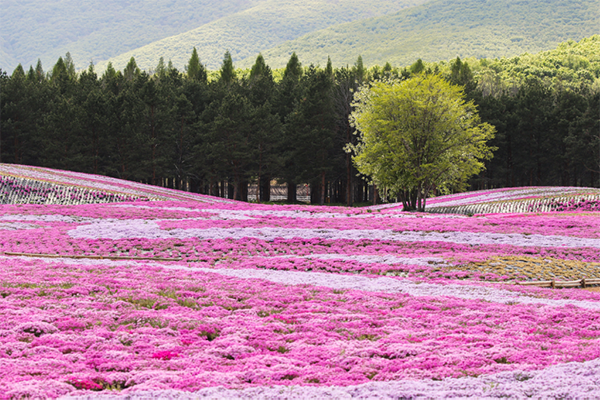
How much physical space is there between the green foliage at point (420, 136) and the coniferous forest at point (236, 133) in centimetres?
2055

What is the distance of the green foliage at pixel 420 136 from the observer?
4238cm

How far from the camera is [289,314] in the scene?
11.8 m

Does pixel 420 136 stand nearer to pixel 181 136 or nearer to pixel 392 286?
pixel 392 286

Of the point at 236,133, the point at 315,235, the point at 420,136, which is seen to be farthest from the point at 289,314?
the point at 236,133

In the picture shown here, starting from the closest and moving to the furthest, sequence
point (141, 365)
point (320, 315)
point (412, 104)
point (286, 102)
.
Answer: point (141, 365) < point (320, 315) < point (412, 104) < point (286, 102)

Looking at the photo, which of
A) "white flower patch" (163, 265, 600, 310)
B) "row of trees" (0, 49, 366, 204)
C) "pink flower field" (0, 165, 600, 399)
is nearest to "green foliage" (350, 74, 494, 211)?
"pink flower field" (0, 165, 600, 399)

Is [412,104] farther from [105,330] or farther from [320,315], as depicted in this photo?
[105,330]

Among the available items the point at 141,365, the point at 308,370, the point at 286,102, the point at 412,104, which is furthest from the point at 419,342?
the point at 286,102

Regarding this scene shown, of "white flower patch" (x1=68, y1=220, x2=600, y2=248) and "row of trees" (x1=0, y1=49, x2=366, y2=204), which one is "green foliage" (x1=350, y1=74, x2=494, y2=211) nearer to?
"white flower patch" (x1=68, y1=220, x2=600, y2=248)

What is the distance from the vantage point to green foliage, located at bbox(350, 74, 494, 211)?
4238cm

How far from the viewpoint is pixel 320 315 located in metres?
11.7

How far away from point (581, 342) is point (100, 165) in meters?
71.3

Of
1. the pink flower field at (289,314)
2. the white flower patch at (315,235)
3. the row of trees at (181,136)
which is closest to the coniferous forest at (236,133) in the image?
the row of trees at (181,136)

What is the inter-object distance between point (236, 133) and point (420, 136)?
3112cm
